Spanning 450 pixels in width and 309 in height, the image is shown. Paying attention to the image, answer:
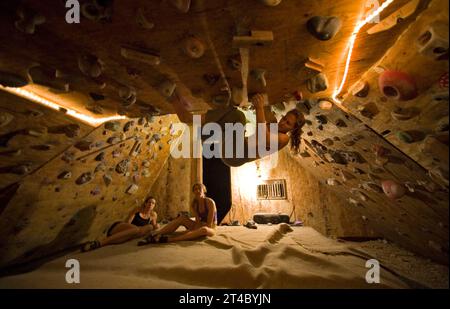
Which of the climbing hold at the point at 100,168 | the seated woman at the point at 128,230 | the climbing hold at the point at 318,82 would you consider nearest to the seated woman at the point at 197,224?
the seated woman at the point at 128,230

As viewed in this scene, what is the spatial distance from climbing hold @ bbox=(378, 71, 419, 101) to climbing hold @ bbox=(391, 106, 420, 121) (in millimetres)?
94

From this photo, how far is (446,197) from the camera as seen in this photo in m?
1.52

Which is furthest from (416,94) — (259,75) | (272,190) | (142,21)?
(272,190)

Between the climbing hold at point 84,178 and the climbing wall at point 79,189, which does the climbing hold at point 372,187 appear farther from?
the climbing hold at point 84,178

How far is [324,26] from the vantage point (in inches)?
43.7

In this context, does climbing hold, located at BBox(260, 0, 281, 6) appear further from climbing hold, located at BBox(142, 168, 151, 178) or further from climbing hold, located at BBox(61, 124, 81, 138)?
climbing hold, located at BBox(142, 168, 151, 178)

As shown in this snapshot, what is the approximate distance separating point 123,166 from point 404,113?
358cm

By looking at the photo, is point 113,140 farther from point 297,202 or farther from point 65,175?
point 297,202

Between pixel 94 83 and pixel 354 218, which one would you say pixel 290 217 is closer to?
pixel 354 218

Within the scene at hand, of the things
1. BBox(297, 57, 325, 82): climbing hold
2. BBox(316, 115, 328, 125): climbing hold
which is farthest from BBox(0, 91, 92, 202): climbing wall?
BBox(316, 115, 328, 125): climbing hold

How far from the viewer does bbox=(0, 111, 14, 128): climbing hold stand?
61.5 inches
